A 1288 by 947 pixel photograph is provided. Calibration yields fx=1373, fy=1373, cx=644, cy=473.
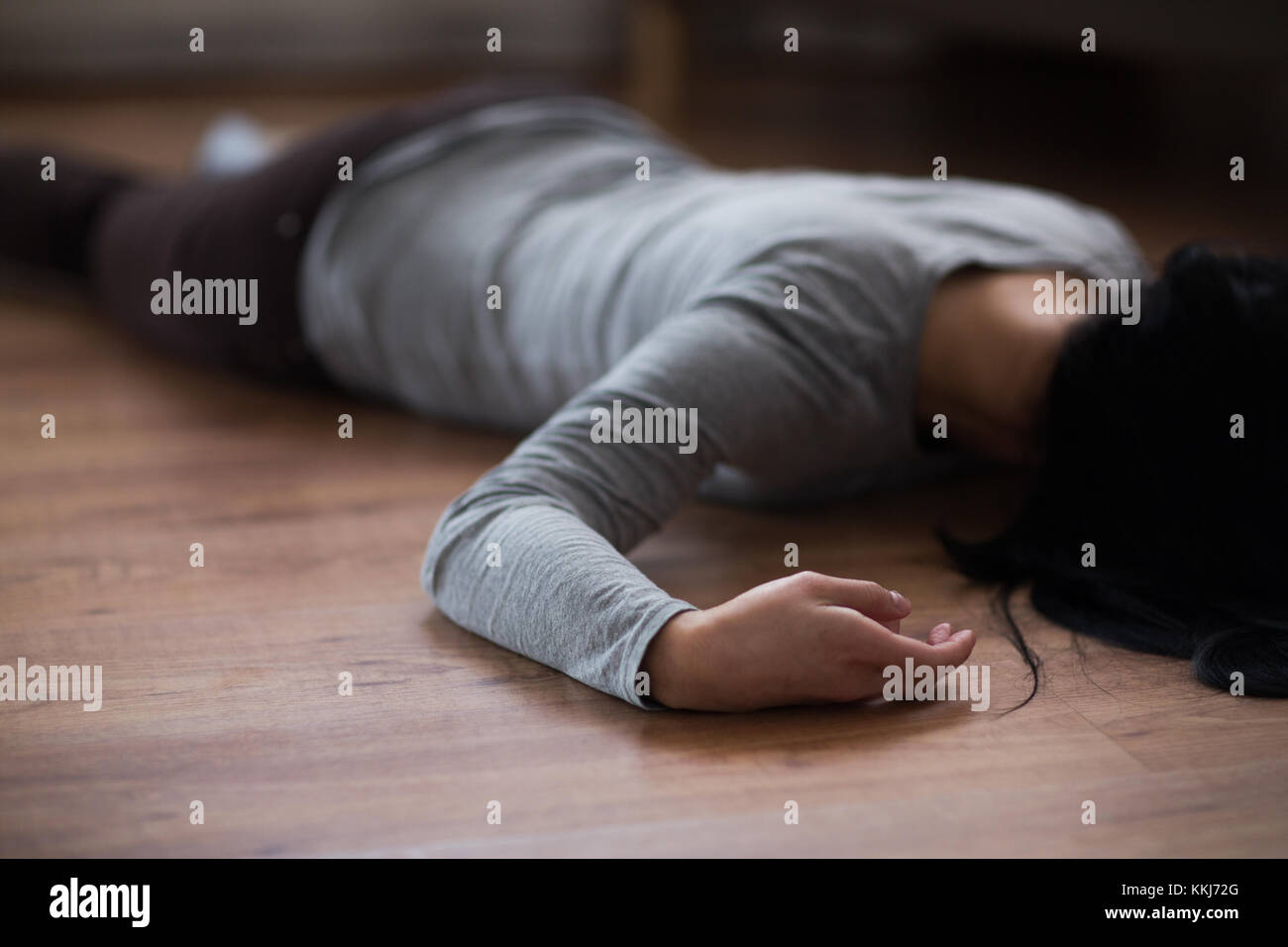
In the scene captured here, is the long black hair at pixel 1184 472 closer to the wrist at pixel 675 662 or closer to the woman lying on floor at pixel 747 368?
the woman lying on floor at pixel 747 368

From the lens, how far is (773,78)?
3.85m

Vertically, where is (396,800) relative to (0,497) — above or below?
below

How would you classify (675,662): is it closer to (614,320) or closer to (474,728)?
(474,728)

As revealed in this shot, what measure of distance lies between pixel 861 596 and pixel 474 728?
230 mm

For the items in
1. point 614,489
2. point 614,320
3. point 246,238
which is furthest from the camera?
point 246,238

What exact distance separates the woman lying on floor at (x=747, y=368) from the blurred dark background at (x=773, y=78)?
1138mm

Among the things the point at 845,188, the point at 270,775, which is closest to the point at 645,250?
the point at 845,188

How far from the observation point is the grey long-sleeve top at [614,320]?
2.77 ft

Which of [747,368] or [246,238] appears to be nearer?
[747,368]

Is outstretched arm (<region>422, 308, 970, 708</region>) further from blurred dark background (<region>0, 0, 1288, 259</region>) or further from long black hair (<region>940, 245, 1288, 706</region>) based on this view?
blurred dark background (<region>0, 0, 1288, 259</region>)

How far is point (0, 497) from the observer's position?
1141 millimetres

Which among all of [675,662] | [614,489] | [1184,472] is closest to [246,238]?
[614,489]

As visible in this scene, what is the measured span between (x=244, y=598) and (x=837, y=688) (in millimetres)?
429
